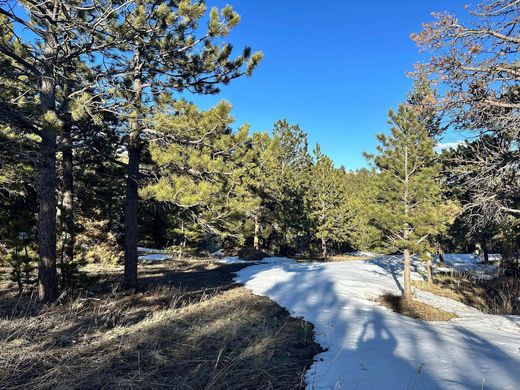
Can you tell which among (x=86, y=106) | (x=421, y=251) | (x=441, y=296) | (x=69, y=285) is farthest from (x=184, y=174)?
(x=441, y=296)

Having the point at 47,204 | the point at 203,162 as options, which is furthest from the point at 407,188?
the point at 47,204

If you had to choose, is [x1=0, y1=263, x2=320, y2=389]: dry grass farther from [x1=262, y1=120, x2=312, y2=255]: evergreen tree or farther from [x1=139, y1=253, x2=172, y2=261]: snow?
[x1=262, y1=120, x2=312, y2=255]: evergreen tree

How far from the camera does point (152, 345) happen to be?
4.46 metres

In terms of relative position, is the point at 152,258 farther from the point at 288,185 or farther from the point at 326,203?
the point at 326,203

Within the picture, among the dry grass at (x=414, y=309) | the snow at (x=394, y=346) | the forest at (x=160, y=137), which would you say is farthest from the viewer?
the dry grass at (x=414, y=309)

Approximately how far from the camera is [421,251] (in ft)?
33.8

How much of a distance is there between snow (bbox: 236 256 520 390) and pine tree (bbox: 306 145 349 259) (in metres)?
15.1

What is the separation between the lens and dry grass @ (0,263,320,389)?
11.4 feet

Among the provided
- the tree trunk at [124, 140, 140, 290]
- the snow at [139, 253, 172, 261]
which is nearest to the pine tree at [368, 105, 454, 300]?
the tree trunk at [124, 140, 140, 290]

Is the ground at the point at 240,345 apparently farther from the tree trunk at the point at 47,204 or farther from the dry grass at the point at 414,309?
the tree trunk at the point at 47,204

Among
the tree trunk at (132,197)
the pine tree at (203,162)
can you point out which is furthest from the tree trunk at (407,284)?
the tree trunk at (132,197)

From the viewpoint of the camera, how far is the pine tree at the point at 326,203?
83.6 ft

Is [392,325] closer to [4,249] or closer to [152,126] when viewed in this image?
[152,126]

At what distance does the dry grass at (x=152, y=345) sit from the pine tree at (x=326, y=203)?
18108mm
